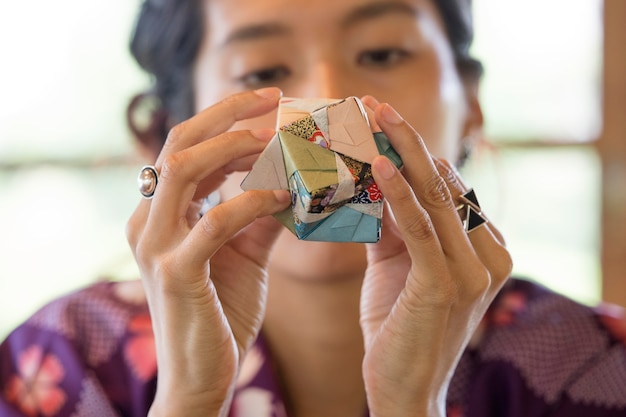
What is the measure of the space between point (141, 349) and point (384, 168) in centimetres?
62

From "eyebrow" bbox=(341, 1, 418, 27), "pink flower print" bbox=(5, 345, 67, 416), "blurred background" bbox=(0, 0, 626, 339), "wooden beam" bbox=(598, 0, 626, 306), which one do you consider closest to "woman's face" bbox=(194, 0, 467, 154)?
"eyebrow" bbox=(341, 1, 418, 27)

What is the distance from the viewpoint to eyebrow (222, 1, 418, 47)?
85cm

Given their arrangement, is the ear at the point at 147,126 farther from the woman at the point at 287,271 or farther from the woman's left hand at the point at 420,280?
the woman's left hand at the point at 420,280

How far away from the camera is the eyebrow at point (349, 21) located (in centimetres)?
85

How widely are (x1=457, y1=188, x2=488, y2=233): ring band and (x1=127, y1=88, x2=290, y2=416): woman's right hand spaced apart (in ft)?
0.62

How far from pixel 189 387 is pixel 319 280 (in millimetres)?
261

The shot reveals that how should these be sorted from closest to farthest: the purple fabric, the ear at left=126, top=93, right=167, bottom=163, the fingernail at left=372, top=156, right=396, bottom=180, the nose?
1. the fingernail at left=372, top=156, right=396, bottom=180
2. the nose
3. the purple fabric
4. the ear at left=126, top=93, right=167, bottom=163

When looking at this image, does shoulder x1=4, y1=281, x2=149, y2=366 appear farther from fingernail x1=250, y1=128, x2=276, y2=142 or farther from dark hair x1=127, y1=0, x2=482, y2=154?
fingernail x1=250, y1=128, x2=276, y2=142

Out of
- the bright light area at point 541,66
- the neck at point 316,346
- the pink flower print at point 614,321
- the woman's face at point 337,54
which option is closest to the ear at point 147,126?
the woman's face at point 337,54

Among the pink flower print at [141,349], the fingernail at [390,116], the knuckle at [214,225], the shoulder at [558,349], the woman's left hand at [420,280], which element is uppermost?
the fingernail at [390,116]

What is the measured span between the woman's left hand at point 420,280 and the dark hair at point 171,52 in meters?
0.39

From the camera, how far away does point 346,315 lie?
3.29 ft

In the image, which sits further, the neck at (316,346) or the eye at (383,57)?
the neck at (316,346)

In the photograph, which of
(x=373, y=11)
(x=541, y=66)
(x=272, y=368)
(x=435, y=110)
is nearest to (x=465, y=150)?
(x=435, y=110)
